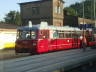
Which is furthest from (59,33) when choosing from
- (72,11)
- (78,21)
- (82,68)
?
(72,11)

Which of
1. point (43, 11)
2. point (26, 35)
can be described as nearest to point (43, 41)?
point (26, 35)

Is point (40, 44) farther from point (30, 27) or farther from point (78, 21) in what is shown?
point (78, 21)

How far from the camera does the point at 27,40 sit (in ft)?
83.6

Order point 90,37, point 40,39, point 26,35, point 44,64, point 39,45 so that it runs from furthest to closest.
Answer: point 90,37 → point 26,35 → point 40,39 → point 39,45 → point 44,64

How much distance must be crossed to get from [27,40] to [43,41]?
4.58ft

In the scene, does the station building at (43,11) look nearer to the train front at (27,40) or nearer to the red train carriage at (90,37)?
the red train carriage at (90,37)

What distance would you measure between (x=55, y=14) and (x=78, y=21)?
9927 mm

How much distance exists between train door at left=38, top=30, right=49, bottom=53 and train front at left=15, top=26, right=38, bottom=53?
478 mm

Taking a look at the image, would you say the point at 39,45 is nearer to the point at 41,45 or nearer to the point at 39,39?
the point at 41,45

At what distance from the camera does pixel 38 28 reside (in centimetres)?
2544

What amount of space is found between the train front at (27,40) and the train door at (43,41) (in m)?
0.48

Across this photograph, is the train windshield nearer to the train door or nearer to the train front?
the train front

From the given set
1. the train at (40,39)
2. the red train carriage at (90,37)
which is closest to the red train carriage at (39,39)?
the train at (40,39)

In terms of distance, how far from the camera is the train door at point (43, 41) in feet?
83.3
